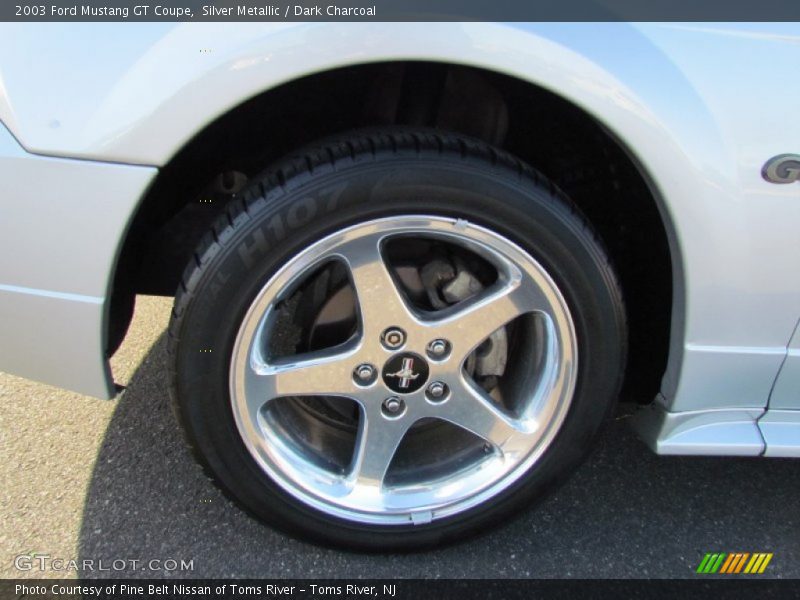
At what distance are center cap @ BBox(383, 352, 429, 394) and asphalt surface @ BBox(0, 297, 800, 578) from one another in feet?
1.52

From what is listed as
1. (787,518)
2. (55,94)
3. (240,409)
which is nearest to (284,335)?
(240,409)

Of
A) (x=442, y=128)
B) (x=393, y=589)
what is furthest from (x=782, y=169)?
(x=393, y=589)

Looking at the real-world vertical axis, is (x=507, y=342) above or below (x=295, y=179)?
below

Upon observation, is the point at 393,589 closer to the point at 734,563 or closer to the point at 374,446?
the point at 374,446

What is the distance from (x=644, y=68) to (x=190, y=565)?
57.2 inches

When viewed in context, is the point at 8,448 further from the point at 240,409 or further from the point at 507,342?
the point at 507,342

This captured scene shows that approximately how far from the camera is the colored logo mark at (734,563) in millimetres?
1735

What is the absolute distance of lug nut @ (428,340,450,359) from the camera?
1.53m

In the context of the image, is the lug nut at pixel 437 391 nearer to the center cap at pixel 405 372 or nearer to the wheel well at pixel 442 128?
the center cap at pixel 405 372

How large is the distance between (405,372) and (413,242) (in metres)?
0.31

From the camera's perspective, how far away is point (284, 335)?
2.37 meters
